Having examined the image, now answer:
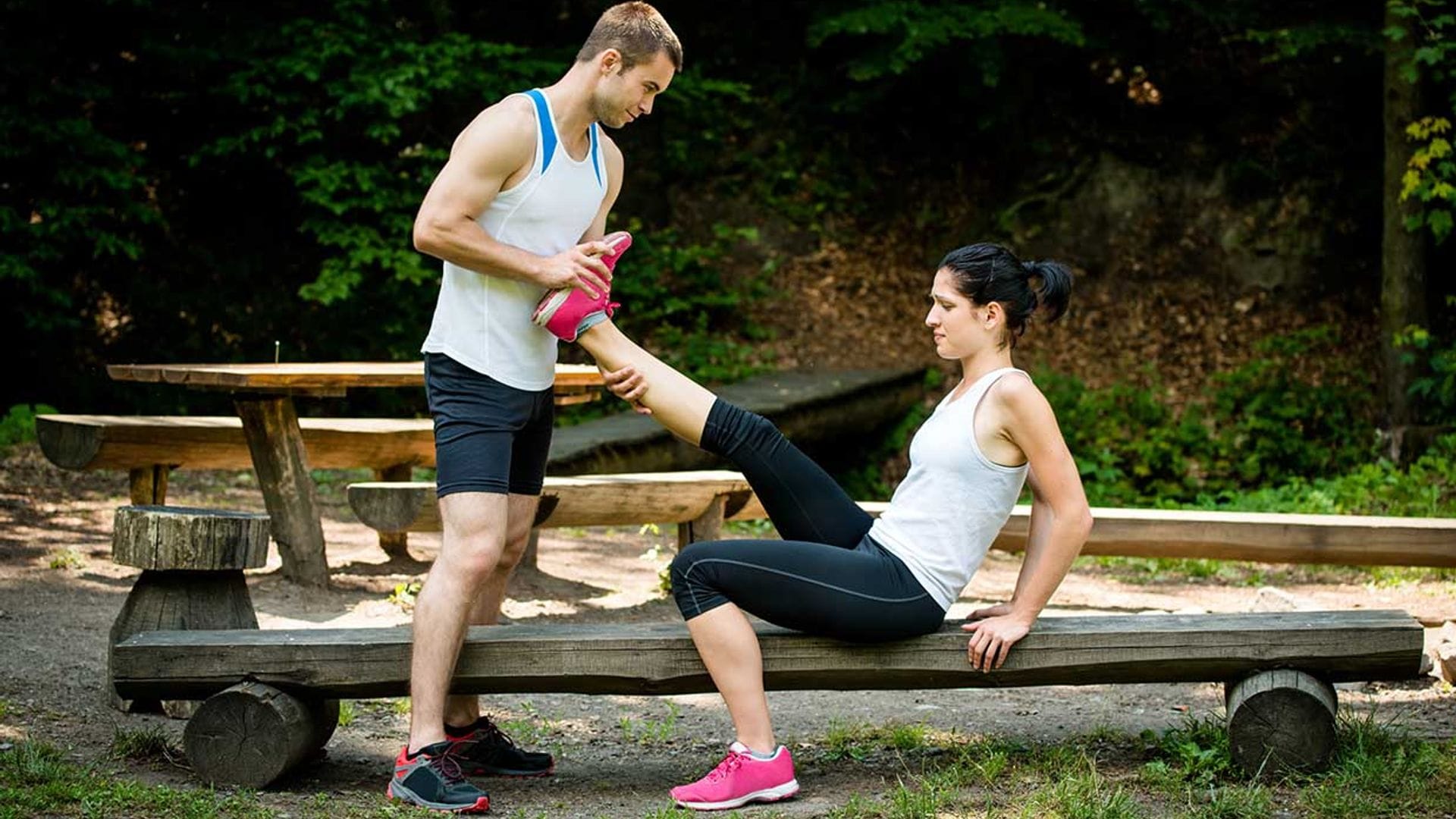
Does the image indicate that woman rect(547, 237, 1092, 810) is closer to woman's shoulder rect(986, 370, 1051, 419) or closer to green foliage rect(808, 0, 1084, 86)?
woman's shoulder rect(986, 370, 1051, 419)

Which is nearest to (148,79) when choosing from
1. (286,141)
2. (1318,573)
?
(286,141)

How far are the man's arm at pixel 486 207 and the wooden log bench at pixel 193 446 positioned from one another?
2684 millimetres

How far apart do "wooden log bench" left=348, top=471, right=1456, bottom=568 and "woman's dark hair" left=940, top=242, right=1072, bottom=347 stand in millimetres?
2370

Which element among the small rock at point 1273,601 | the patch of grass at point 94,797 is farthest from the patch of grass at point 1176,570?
the patch of grass at point 94,797

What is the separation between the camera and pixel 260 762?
3.80 meters

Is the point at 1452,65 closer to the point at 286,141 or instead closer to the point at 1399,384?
the point at 1399,384

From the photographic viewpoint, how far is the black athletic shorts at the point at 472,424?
3.68 metres

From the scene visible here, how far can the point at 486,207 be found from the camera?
12.1 feet

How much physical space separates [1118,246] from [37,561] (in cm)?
960

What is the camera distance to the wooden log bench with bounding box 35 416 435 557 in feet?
20.0

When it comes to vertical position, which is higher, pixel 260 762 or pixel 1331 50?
pixel 1331 50

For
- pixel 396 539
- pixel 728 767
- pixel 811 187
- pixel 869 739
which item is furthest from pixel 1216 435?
pixel 728 767

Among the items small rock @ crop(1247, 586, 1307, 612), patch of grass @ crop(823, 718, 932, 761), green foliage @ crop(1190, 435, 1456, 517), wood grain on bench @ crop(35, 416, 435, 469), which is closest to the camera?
patch of grass @ crop(823, 718, 932, 761)

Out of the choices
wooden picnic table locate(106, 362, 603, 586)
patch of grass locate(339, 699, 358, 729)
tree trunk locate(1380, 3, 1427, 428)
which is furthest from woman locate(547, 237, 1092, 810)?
tree trunk locate(1380, 3, 1427, 428)
